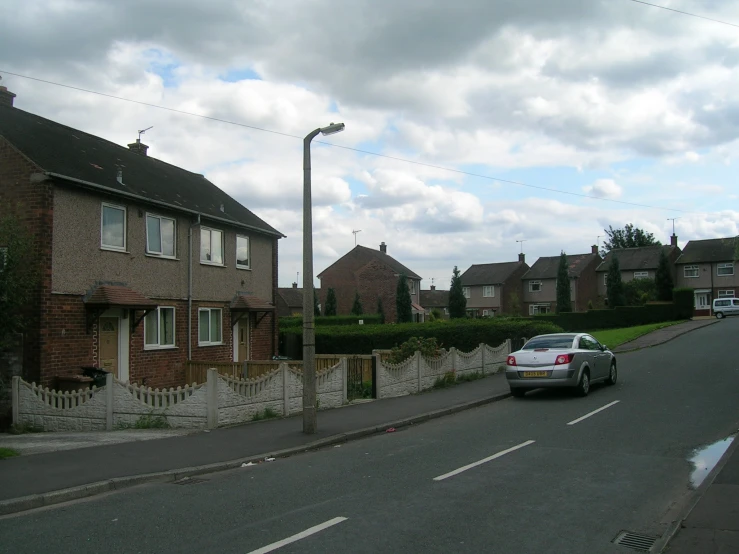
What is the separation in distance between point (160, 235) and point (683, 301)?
39.6 meters

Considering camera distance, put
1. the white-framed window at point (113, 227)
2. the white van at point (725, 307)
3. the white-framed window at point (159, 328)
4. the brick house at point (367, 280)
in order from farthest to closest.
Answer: the brick house at point (367, 280), the white van at point (725, 307), the white-framed window at point (159, 328), the white-framed window at point (113, 227)

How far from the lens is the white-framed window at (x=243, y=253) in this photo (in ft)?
75.5

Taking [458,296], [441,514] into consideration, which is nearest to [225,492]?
[441,514]

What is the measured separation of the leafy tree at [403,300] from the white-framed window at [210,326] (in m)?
38.1

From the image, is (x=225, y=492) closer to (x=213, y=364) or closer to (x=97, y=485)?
(x=97, y=485)

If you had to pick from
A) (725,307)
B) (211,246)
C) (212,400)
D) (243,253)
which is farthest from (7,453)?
(725,307)

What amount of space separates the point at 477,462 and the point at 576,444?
2.12 m

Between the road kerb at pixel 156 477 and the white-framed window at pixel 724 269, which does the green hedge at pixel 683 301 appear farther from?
the road kerb at pixel 156 477

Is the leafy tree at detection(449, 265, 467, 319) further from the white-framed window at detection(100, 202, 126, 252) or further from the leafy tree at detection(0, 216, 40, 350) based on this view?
the leafy tree at detection(0, 216, 40, 350)

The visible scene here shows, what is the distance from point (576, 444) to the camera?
33.9ft

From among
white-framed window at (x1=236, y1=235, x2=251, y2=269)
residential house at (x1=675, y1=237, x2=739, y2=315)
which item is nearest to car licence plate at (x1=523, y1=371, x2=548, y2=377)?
white-framed window at (x1=236, y1=235, x2=251, y2=269)

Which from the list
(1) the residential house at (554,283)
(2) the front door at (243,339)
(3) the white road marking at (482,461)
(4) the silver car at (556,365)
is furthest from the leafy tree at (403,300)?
(3) the white road marking at (482,461)

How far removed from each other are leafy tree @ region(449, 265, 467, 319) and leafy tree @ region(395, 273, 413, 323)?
3.80 meters

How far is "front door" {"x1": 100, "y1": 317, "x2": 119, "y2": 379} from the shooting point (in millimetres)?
16719
